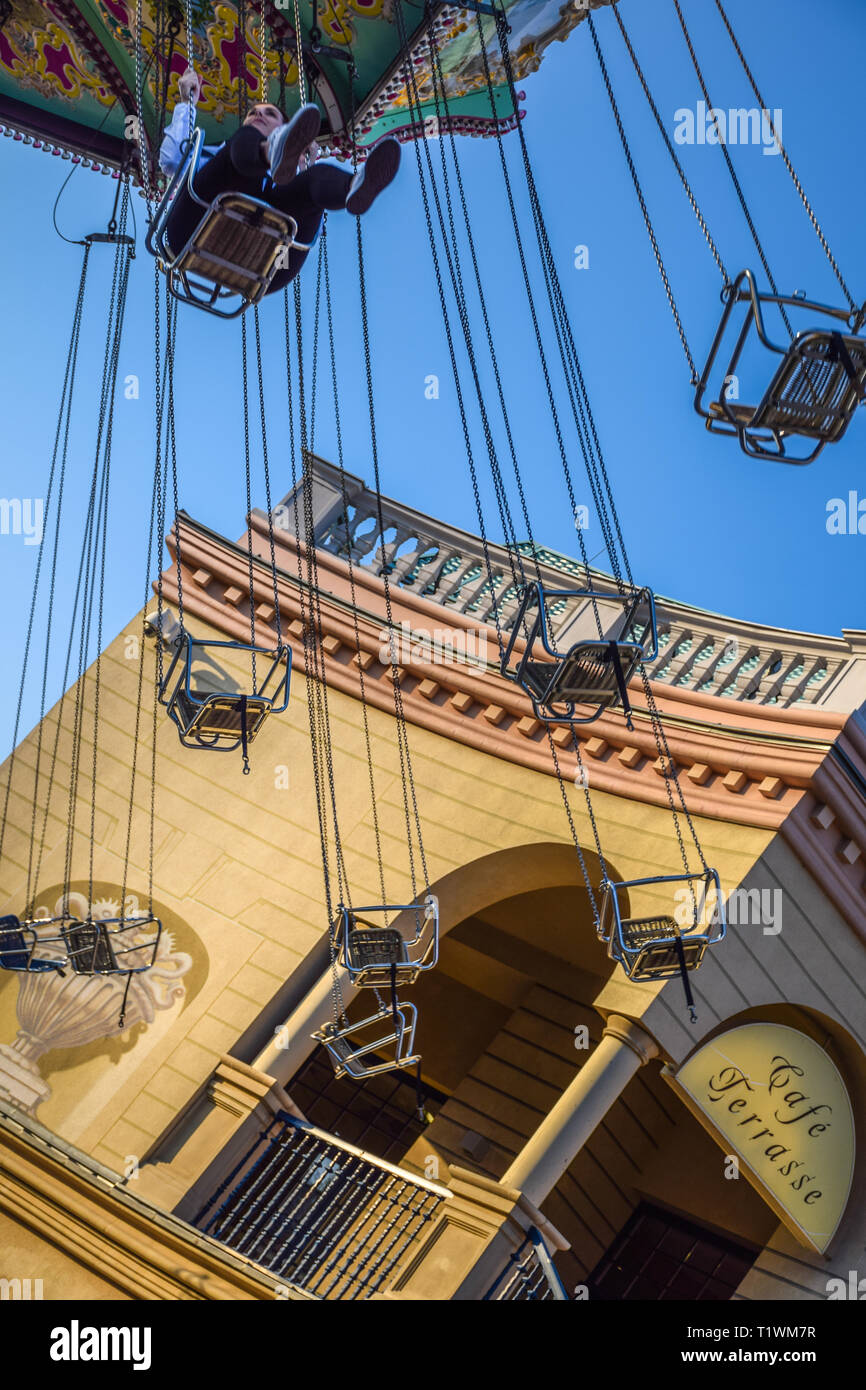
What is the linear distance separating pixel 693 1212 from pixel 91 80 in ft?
38.4

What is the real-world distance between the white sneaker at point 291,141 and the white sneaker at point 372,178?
1.72 ft

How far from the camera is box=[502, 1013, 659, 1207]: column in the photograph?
949 cm

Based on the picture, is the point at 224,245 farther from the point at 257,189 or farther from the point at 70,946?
the point at 70,946

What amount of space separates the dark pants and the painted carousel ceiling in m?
2.86

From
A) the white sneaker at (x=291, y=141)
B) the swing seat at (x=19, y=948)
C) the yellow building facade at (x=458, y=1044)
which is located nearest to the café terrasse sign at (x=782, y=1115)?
the yellow building facade at (x=458, y=1044)

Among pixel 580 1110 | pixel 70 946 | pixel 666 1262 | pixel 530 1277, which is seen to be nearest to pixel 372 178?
pixel 70 946

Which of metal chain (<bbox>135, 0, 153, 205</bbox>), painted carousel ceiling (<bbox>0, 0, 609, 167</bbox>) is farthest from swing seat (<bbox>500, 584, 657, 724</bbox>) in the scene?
painted carousel ceiling (<bbox>0, 0, 609, 167</bbox>)

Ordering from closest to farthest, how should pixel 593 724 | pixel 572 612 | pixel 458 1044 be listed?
pixel 593 724
pixel 572 612
pixel 458 1044

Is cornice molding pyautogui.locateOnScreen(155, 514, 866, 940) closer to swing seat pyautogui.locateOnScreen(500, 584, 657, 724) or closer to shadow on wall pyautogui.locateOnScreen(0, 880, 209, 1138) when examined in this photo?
shadow on wall pyautogui.locateOnScreen(0, 880, 209, 1138)

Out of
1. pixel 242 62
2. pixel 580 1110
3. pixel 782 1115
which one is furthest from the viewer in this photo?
pixel 782 1115

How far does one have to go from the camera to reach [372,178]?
6.48m

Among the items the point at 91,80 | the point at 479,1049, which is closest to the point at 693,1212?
the point at 479,1049

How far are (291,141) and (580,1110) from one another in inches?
281

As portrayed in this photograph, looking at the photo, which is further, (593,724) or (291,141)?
(593,724)
